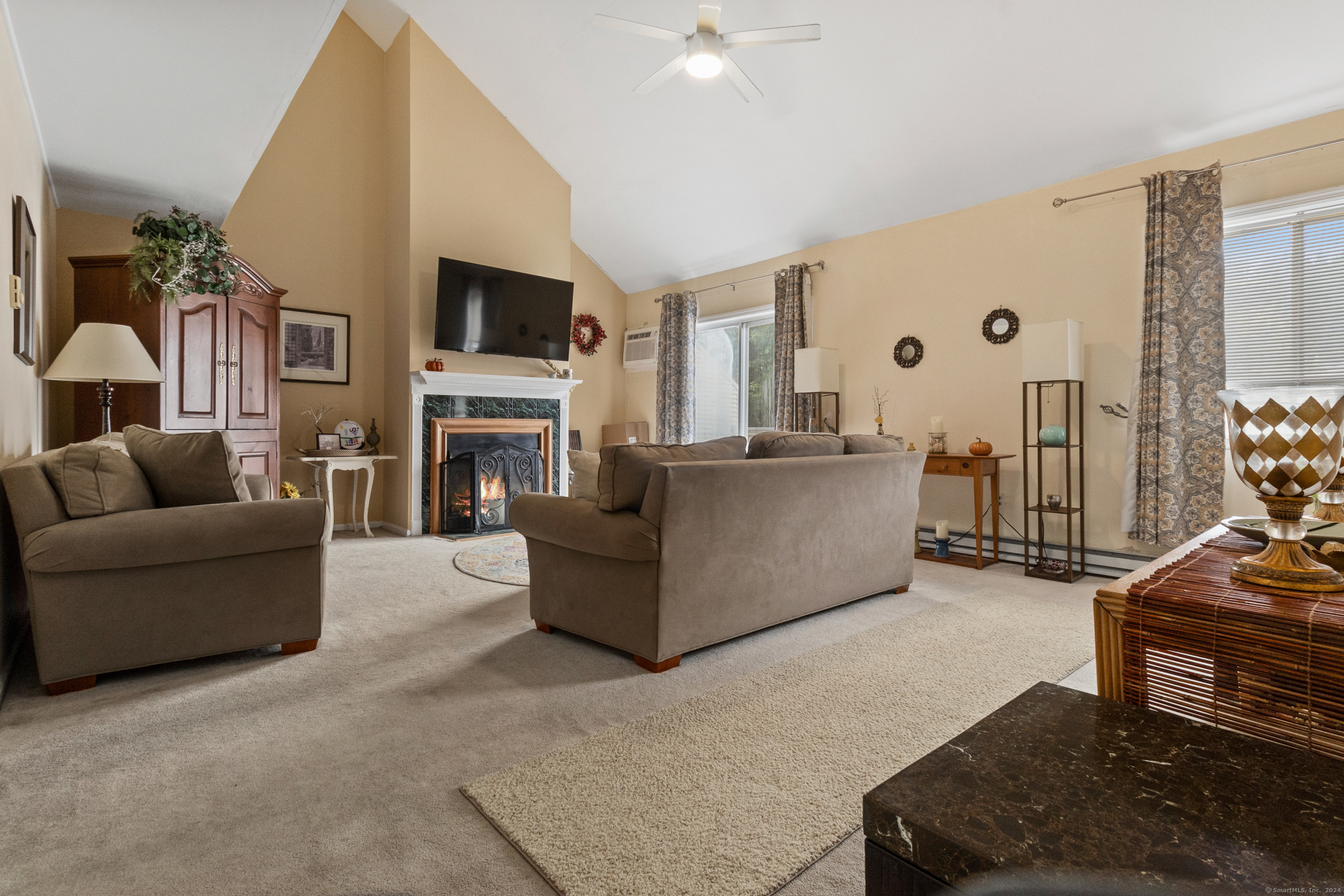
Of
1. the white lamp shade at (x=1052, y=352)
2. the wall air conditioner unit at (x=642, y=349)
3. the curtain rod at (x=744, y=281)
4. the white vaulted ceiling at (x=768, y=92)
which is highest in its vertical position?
the white vaulted ceiling at (x=768, y=92)

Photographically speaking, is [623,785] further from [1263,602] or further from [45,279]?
[45,279]

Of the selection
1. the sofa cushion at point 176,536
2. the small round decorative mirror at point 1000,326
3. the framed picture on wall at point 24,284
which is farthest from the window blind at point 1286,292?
the framed picture on wall at point 24,284

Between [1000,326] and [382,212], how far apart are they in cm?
524

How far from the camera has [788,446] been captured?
10.1 feet

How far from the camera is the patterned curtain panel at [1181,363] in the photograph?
12.4 ft

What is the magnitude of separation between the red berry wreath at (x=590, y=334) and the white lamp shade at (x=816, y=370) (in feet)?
9.14

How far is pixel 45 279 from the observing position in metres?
3.83

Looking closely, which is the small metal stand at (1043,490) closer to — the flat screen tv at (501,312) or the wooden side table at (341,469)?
the flat screen tv at (501,312)

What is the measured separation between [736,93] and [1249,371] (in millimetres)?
3732

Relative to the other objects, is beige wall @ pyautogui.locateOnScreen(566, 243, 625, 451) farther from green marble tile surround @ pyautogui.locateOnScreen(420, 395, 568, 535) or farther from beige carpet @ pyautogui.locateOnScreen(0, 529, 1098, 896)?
beige carpet @ pyautogui.locateOnScreen(0, 529, 1098, 896)

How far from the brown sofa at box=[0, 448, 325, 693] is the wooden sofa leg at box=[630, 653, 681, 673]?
4.22ft

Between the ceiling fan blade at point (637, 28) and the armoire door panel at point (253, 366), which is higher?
the ceiling fan blade at point (637, 28)

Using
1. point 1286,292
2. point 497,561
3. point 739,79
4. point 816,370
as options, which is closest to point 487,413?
point 497,561

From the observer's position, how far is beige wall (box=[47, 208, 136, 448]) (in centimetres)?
409
